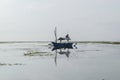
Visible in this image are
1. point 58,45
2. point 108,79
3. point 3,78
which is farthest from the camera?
point 58,45

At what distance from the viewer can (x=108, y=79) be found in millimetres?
22484

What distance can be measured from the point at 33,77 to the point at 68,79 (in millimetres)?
3335

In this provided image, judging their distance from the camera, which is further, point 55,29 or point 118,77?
point 55,29

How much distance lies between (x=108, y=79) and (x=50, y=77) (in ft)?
16.8

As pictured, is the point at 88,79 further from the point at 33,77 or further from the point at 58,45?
the point at 58,45

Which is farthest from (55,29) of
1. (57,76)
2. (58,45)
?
(57,76)

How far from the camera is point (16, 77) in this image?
24938mm

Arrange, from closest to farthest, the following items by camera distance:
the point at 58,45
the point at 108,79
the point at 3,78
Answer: the point at 108,79 → the point at 3,78 → the point at 58,45

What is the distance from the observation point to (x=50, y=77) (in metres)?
24.7

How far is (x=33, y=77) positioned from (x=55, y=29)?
53.3 m

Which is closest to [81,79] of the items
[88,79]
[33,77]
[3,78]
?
[88,79]

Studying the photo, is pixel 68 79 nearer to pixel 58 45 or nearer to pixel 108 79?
pixel 108 79

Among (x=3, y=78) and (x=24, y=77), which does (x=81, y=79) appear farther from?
(x=3, y=78)

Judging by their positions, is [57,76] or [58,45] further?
[58,45]
